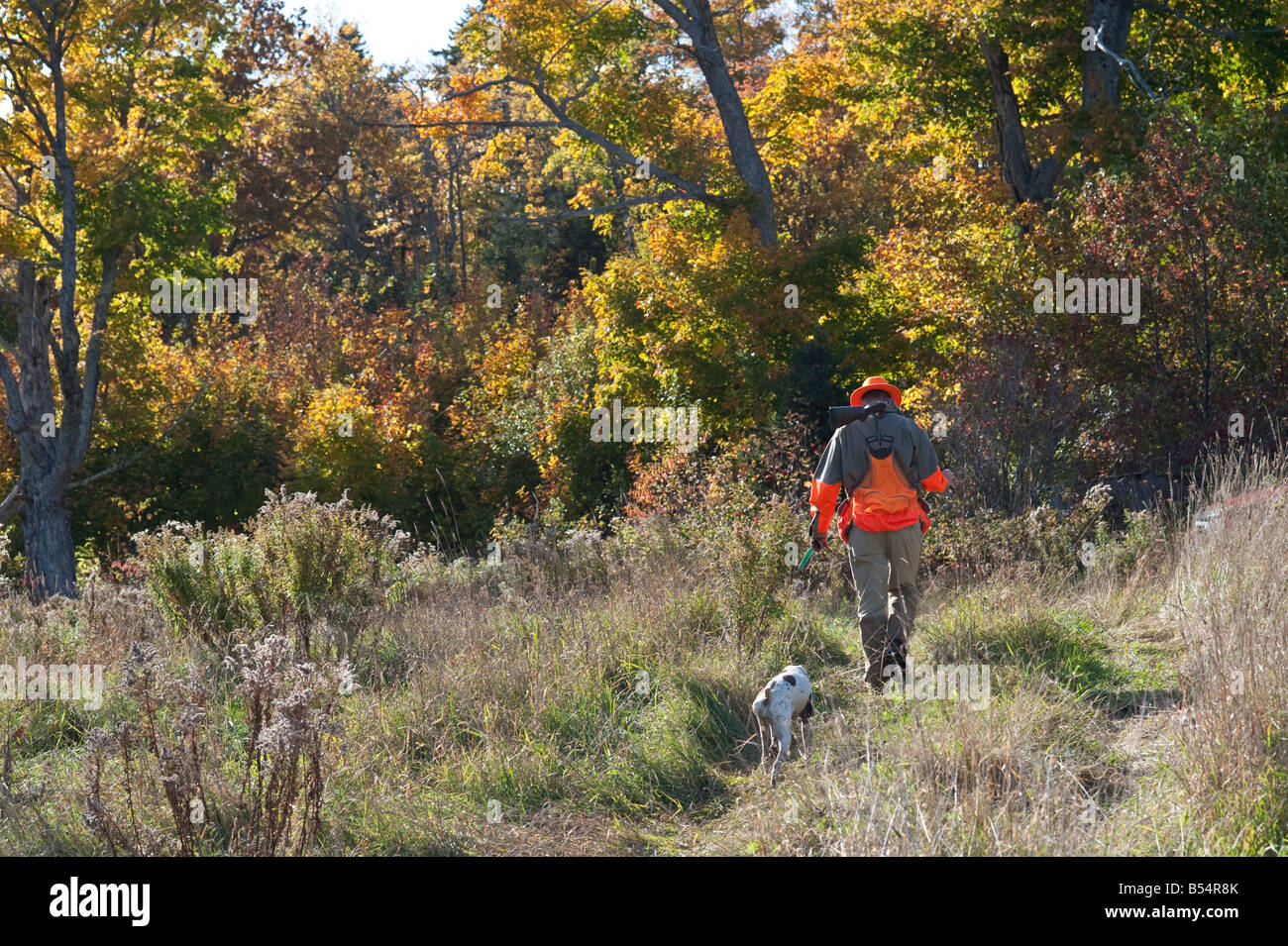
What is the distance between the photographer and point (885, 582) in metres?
6.66

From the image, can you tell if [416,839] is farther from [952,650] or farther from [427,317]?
[427,317]

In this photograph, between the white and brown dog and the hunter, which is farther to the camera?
the hunter

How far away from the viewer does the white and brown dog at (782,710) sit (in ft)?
17.6

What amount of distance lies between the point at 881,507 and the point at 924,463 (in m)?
0.36

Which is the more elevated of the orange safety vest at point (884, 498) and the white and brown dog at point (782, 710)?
the orange safety vest at point (884, 498)

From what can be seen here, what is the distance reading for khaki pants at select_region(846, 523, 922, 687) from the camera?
21.6 feet

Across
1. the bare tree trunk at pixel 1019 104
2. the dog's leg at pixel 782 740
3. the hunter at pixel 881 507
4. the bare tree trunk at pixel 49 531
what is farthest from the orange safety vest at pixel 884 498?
the bare tree trunk at pixel 49 531

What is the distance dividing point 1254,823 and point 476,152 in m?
34.2

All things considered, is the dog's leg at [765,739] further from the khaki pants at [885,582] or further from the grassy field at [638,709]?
the khaki pants at [885,582]

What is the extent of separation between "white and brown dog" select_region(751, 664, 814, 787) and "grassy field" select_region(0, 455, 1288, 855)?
0.13 meters

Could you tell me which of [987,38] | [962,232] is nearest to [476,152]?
[987,38]

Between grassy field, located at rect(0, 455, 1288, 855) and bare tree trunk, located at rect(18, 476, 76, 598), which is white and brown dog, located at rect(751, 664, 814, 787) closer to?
grassy field, located at rect(0, 455, 1288, 855)

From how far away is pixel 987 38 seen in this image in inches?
654

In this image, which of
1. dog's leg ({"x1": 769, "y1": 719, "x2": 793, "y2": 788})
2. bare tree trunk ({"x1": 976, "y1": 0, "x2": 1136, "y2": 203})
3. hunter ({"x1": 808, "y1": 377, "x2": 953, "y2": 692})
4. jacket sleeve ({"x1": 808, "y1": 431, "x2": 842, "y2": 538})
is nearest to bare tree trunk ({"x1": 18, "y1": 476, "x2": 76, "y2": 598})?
jacket sleeve ({"x1": 808, "y1": 431, "x2": 842, "y2": 538})
